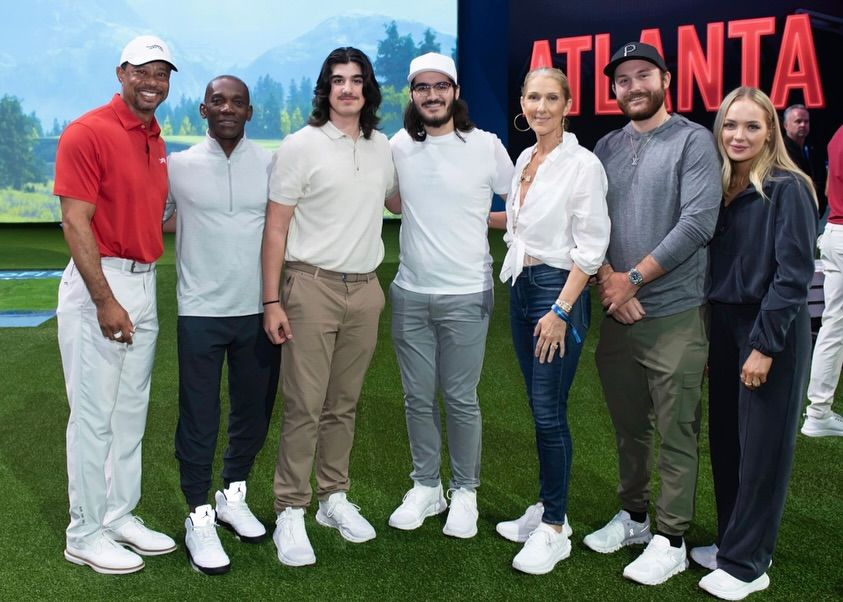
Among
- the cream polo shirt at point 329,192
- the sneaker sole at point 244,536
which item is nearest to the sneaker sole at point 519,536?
the sneaker sole at point 244,536

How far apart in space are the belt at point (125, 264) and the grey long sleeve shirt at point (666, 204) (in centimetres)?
151

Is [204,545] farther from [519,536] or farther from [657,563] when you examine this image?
[657,563]

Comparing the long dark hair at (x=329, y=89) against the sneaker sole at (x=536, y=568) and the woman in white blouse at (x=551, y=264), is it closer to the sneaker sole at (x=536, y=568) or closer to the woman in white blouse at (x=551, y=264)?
the woman in white blouse at (x=551, y=264)

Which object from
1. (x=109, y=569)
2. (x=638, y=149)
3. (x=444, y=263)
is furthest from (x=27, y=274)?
(x=638, y=149)

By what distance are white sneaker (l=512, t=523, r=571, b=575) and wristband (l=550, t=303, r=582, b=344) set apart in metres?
0.67

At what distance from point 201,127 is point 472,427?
12121 millimetres

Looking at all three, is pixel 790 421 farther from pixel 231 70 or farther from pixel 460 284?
pixel 231 70

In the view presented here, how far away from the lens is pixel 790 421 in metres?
2.50

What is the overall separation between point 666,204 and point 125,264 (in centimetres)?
170

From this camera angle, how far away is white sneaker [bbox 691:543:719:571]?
2.83 m

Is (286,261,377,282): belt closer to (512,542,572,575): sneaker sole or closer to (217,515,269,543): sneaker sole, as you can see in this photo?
(217,515,269,543): sneaker sole

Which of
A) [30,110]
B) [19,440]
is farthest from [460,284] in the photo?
[30,110]

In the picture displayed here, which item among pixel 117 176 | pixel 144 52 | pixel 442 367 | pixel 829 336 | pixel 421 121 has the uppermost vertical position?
pixel 144 52

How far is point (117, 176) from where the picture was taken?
2.60 m
